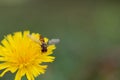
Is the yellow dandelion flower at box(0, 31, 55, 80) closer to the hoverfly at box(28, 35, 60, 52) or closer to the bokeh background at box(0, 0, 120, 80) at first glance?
the hoverfly at box(28, 35, 60, 52)

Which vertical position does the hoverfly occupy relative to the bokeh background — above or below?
below

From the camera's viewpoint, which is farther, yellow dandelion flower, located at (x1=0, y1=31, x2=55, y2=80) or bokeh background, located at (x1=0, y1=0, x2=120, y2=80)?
bokeh background, located at (x1=0, y1=0, x2=120, y2=80)

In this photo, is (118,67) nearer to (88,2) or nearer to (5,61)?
(5,61)

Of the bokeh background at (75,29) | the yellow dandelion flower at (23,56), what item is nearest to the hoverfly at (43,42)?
the yellow dandelion flower at (23,56)

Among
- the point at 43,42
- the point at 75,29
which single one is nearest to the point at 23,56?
the point at 43,42

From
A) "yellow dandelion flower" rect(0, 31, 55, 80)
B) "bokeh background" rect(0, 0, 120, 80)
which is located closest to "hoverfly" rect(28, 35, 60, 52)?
"yellow dandelion flower" rect(0, 31, 55, 80)

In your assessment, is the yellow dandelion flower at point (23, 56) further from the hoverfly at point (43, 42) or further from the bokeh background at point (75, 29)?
the bokeh background at point (75, 29)
